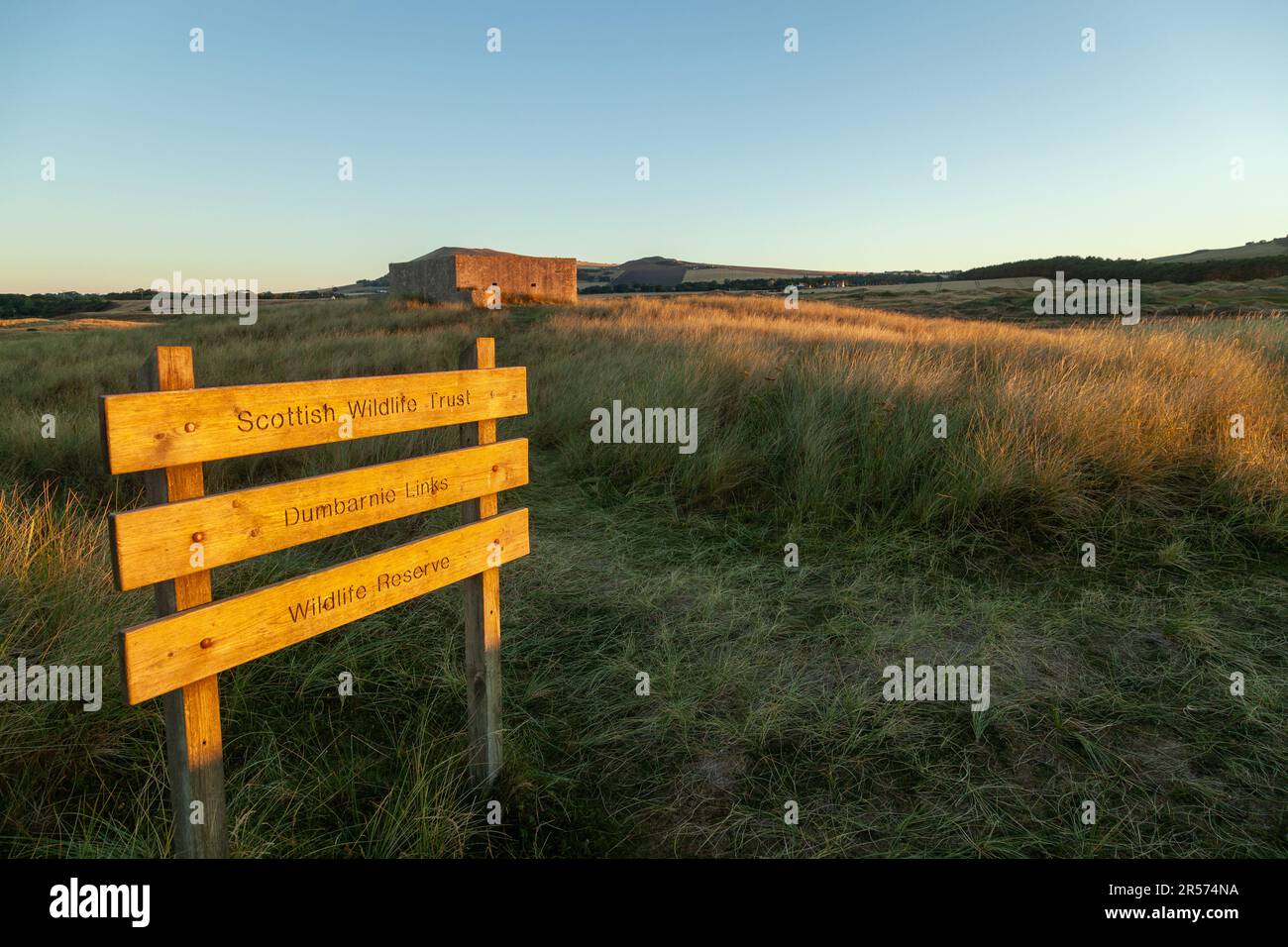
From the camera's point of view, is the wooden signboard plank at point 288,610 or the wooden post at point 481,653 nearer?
the wooden signboard plank at point 288,610

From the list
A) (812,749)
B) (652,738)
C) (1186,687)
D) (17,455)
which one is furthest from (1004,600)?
(17,455)

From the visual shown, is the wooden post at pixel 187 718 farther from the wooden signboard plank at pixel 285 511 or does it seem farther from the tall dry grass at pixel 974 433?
the tall dry grass at pixel 974 433

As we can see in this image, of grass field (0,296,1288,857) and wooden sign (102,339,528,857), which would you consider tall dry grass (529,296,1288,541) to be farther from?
wooden sign (102,339,528,857)

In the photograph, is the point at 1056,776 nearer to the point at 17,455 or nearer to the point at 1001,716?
the point at 1001,716

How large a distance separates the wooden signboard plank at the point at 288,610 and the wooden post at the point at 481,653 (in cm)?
10

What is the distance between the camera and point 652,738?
3.04 metres

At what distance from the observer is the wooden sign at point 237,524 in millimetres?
1713

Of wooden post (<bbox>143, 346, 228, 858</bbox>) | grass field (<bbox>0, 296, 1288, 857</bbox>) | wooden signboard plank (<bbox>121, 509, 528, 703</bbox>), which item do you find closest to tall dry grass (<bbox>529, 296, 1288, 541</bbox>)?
grass field (<bbox>0, 296, 1288, 857</bbox>)

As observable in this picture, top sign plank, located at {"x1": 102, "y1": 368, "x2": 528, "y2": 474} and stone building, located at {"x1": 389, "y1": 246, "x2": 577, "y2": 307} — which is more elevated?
stone building, located at {"x1": 389, "y1": 246, "x2": 577, "y2": 307}

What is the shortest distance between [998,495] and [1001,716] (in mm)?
2526

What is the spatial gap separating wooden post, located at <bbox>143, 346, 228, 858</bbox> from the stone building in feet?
84.8

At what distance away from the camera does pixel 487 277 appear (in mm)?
29875

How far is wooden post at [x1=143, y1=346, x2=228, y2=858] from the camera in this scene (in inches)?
71.0

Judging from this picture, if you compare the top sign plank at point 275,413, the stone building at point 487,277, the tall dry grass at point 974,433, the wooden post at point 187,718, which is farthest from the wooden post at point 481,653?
the stone building at point 487,277
